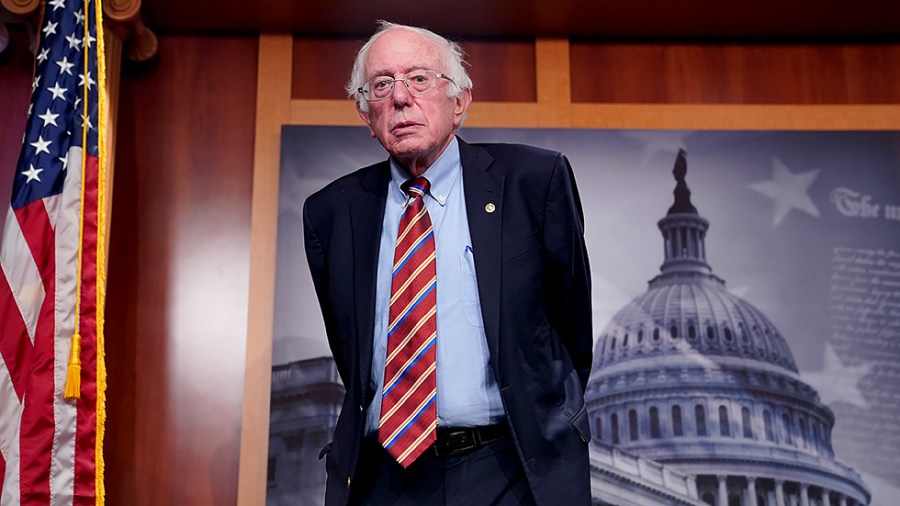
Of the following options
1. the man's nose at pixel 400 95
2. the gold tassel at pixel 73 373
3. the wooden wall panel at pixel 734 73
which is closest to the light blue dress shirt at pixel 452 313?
the man's nose at pixel 400 95

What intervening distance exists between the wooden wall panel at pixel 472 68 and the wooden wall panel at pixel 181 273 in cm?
18

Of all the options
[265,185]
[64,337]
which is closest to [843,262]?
[265,185]

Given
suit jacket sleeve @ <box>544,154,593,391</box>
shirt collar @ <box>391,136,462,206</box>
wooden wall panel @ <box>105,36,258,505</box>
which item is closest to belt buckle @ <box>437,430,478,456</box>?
suit jacket sleeve @ <box>544,154,593,391</box>

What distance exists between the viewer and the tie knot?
188 cm

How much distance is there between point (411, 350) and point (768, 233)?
6.77 ft

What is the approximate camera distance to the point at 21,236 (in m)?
2.85

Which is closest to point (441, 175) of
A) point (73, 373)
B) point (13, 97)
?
point (73, 373)

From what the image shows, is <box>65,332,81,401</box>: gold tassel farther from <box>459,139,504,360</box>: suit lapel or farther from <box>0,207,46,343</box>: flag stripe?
<box>459,139,504,360</box>: suit lapel

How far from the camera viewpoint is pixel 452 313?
1.76 meters

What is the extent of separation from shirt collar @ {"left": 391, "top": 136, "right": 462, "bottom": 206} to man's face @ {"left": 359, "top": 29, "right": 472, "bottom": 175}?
0.02 meters

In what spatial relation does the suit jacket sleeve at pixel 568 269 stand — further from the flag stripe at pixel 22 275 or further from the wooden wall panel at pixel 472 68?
the wooden wall panel at pixel 472 68

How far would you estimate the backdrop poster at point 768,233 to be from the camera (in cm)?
331

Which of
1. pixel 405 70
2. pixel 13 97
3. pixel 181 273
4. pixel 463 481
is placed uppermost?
pixel 13 97

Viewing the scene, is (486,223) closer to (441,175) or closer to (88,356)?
(441,175)
